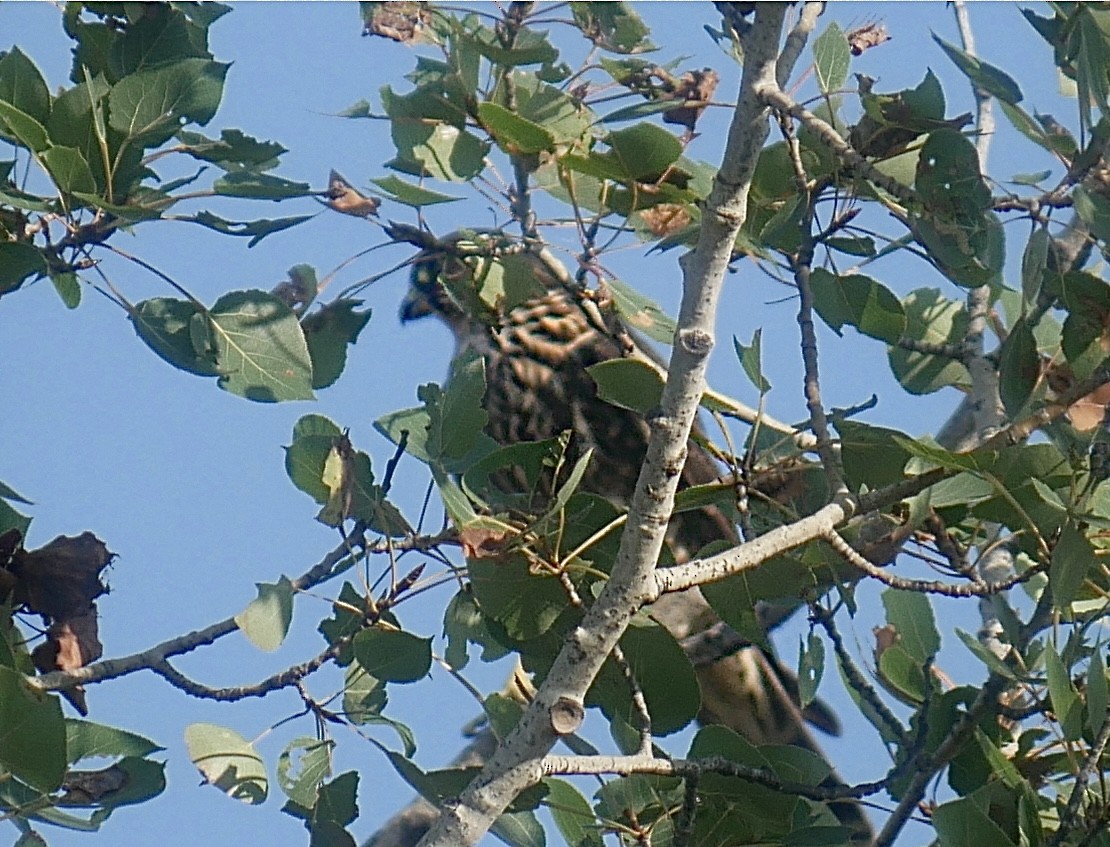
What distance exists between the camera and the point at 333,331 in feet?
8.04

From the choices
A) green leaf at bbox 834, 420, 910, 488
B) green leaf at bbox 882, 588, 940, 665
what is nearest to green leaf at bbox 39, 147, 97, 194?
green leaf at bbox 834, 420, 910, 488

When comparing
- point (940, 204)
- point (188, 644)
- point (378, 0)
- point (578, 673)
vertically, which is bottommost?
point (578, 673)

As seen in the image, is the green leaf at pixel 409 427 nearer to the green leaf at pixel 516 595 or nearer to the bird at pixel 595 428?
the green leaf at pixel 516 595

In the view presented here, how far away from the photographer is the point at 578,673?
1.79 metres

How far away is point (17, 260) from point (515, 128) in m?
0.71

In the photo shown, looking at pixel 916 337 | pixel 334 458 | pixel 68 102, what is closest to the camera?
pixel 334 458

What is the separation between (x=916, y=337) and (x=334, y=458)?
1.23 m

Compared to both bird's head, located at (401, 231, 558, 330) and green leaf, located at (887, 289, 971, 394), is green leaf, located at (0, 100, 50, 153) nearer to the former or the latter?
bird's head, located at (401, 231, 558, 330)

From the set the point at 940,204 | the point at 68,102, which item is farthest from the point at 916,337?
the point at 68,102

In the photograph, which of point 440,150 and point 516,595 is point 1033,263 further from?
point 440,150

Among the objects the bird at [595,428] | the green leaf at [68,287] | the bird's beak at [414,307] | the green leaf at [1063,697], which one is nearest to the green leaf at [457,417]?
the green leaf at [68,287]

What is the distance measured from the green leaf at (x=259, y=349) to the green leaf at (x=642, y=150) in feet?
1.78

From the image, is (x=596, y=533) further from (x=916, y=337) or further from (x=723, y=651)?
(x=723, y=651)

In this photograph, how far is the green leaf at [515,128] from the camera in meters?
2.10
